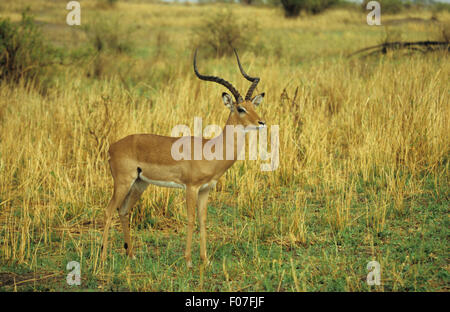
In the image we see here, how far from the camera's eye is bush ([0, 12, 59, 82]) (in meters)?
11.1

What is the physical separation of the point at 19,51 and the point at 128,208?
7.66 meters

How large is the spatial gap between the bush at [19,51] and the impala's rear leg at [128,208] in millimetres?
6886

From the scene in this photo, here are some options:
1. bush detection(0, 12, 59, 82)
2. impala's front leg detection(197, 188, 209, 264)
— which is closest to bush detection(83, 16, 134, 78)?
bush detection(0, 12, 59, 82)

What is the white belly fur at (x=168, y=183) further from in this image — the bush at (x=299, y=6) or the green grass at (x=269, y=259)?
the bush at (x=299, y=6)

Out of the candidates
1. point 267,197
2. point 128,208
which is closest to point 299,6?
point 267,197

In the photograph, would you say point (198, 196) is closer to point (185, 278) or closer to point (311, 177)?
point (185, 278)

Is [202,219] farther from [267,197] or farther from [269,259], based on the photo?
[267,197]

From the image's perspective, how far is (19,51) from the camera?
11234 millimetres

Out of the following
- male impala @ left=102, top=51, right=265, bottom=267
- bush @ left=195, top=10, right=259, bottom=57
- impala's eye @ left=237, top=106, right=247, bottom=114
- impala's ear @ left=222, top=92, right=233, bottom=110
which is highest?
bush @ left=195, top=10, right=259, bottom=57

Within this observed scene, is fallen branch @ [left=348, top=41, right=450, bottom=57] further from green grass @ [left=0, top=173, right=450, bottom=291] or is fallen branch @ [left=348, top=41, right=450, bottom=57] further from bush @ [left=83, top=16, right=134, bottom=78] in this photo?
bush @ [left=83, top=16, right=134, bottom=78]

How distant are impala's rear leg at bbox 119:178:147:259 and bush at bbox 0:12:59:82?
6886mm

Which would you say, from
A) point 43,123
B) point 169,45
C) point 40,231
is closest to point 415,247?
point 40,231

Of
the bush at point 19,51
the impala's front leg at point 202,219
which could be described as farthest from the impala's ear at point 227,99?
the bush at point 19,51
